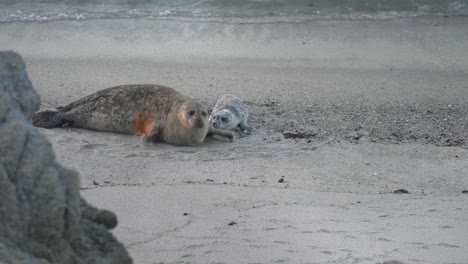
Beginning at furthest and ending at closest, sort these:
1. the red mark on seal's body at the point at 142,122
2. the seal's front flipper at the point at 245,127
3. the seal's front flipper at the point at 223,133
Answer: the red mark on seal's body at the point at 142,122 < the seal's front flipper at the point at 245,127 < the seal's front flipper at the point at 223,133


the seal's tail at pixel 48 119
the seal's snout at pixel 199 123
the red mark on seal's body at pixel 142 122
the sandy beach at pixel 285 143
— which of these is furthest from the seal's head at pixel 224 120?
the seal's tail at pixel 48 119

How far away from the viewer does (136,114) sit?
325 inches

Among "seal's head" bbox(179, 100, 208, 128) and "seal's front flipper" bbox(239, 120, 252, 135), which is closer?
"seal's head" bbox(179, 100, 208, 128)

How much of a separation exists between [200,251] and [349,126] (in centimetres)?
410

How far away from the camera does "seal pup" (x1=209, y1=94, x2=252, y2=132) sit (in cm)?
803

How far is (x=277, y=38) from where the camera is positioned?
40.5 feet

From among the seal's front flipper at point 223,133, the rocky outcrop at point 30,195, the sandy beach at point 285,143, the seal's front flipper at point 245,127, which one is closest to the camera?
the rocky outcrop at point 30,195

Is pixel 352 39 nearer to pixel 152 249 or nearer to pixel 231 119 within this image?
pixel 231 119

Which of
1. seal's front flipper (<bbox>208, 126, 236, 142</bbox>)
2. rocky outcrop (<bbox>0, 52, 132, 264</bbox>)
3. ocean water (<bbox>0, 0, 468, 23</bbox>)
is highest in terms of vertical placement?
rocky outcrop (<bbox>0, 52, 132, 264</bbox>)

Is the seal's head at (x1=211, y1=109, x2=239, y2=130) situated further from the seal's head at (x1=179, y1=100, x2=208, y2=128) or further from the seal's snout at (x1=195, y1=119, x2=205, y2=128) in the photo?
the seal's snout at (x1=195, y1=119, x2=205, y2=128)

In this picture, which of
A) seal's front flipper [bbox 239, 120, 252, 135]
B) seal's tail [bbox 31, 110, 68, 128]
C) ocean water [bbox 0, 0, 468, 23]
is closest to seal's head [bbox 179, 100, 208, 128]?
seal's front flipper [bbox 239, 120, 252, 135]

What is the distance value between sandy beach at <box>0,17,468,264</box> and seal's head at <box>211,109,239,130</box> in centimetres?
25

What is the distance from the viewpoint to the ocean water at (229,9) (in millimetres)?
13711

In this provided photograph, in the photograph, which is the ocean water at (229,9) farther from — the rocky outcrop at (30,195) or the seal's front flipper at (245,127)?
the rocky outcrop at (30,195)
